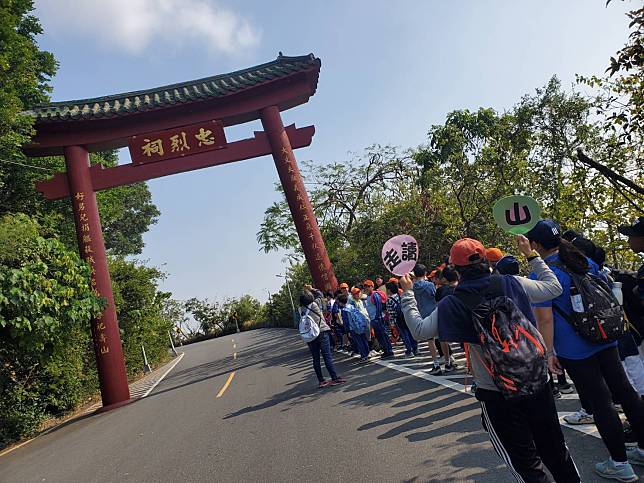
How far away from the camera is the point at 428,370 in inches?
337

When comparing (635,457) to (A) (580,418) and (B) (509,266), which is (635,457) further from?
(B) (509,266)

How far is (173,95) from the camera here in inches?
596

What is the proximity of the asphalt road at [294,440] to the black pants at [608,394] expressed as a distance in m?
0.41

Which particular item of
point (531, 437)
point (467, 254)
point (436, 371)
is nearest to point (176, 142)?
point (436, 371)

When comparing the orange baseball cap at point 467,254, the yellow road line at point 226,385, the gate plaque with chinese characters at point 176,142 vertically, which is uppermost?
the gate plaque with chinese characters at point 176,142

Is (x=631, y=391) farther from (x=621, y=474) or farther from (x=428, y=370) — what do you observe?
(x=428, y=370)

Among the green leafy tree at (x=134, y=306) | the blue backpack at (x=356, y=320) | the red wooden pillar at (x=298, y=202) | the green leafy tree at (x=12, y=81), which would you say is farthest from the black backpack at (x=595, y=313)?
the green leafy tree at (x=134, y=306)

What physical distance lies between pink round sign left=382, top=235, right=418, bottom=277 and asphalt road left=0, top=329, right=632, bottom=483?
1725 millimetres

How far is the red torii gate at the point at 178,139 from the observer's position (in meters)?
13.7

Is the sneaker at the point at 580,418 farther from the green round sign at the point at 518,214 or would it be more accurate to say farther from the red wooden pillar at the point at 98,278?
the red wooden pillar at the point at 98,278

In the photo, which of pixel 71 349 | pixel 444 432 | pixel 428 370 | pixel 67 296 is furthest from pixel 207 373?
pixel 444 432

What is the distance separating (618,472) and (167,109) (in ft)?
45.0

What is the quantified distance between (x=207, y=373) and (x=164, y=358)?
44.3 feet

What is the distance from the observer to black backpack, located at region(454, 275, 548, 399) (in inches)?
106
